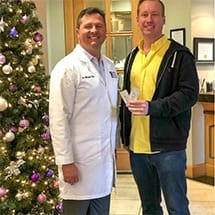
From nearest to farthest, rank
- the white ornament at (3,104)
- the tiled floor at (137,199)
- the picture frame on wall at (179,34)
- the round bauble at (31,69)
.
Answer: the white ornament at (3,104)
the round bauble at (31,69)
the tiled floor at (137,199)
the picture frame on wall at (179,34)

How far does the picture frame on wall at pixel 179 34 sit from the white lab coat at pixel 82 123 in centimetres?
245

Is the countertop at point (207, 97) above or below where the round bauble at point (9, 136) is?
above

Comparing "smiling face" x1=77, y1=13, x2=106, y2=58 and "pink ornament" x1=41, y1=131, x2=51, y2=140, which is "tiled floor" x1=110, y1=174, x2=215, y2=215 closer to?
"pink ornament" x1=41, y1=131, x2=51, y2=140

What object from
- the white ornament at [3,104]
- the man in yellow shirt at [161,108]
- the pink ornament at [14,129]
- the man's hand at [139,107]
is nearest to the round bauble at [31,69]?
the white ornament at [3,104]

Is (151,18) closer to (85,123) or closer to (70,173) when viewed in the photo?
(85,123)

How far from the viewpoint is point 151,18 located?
2043mm

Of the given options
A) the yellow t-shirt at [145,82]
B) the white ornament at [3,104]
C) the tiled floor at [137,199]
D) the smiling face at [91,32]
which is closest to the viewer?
the smiling face at [91,32]

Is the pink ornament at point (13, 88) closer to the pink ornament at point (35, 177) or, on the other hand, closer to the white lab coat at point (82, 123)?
the pink ornament at point (35, 177)

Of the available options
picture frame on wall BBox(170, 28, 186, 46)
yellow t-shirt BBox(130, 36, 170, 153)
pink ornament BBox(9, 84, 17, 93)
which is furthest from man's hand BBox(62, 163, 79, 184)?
picture frame on wall BBox(170, 28, 186, 46)

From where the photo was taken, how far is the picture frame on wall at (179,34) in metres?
4.18

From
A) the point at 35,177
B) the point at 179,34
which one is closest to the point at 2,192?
the point at 35,177

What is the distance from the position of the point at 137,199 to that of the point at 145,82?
1876mm

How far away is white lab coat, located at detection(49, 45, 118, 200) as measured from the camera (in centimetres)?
183

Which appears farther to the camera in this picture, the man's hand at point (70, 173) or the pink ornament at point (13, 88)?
the pink ornament at point (13, 88)
